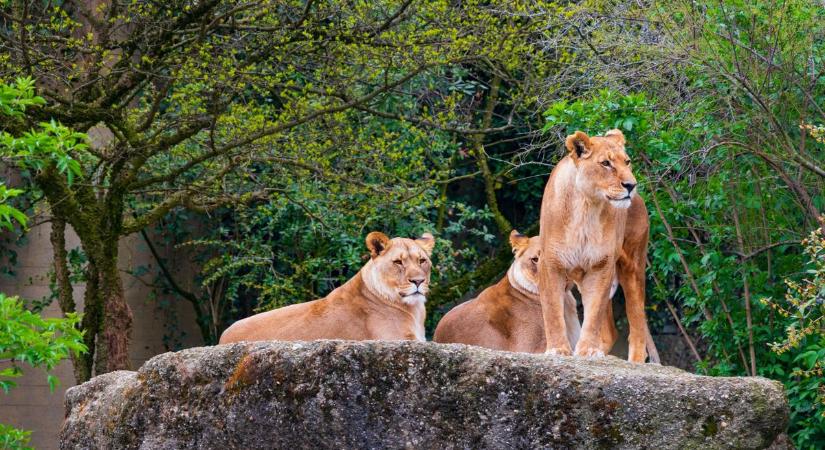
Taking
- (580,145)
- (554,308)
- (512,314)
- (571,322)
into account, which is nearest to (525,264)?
(512,314)

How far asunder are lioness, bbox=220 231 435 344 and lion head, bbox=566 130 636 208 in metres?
1.88

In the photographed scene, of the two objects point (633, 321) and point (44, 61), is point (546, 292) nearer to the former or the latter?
point (633, 321)

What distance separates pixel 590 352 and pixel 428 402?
103cm

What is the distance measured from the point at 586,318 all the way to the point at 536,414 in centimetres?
105

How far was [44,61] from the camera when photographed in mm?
10695

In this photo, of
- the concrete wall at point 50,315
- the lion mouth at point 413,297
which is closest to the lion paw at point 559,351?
the lion mouth at point 413,297

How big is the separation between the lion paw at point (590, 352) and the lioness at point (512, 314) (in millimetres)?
1965

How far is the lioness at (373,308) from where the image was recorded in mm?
7938

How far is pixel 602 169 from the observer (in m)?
6.20

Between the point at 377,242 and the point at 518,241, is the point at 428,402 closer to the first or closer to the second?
the point at 377,242

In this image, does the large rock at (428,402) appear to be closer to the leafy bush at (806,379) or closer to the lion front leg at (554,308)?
the lion front leg at (554,308)

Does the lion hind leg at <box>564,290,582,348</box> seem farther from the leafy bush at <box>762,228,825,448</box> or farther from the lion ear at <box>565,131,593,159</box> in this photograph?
the leafy bush at <box>762,228,825,448</box>

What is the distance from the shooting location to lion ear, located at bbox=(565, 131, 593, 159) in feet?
20.4

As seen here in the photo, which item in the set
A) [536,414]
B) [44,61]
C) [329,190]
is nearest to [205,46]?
[44,61]
